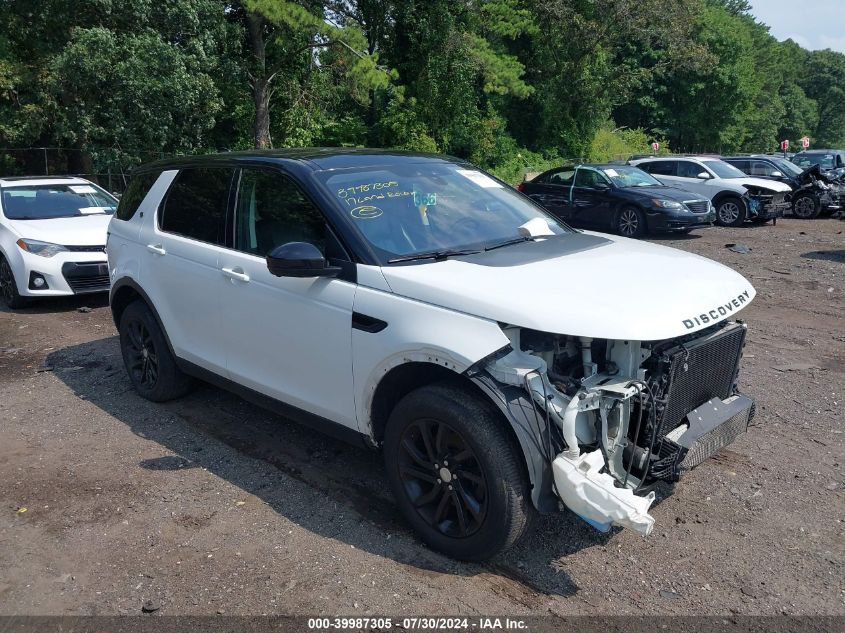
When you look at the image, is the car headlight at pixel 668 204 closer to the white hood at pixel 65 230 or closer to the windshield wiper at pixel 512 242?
the white hood at pixel 65 230

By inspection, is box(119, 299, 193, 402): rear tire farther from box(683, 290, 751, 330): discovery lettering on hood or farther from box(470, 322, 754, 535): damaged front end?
box(683, 290, 751, 330): discovery lettering on hood

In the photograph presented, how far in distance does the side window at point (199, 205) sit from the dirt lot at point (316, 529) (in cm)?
142

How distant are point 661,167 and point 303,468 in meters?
17.0

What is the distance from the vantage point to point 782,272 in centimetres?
1122

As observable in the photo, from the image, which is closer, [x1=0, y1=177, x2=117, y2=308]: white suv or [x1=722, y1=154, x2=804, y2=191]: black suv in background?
[x1=0, y1=177, x2=117, y2=308]: white suv

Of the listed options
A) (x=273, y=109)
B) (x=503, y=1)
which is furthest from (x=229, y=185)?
(x=503, y=1)

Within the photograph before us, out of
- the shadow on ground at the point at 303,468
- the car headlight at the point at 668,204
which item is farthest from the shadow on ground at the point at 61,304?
the car headlight at the point at 668,204

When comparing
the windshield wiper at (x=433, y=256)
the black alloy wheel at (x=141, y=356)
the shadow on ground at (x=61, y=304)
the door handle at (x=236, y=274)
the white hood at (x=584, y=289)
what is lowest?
the shadow on ground at (x=61, y=304)

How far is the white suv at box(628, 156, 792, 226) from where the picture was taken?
56.7 ft

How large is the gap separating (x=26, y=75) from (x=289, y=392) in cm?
1862

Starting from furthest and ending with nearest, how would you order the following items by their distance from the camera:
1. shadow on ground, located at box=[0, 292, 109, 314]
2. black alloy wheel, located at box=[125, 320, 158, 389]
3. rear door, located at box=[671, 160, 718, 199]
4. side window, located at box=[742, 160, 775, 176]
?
side window, located at box=[742, 160, 775, 176] < rear door, located at box=[671, 160, 718, 199] < shadow on ground, located at box=[0, 292, 109, 314] < black alloy wheel, located at box=[125, 320, 158, 389]

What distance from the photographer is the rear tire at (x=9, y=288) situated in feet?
29.7

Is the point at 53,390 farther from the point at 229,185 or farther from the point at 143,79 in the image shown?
the point at 143,79

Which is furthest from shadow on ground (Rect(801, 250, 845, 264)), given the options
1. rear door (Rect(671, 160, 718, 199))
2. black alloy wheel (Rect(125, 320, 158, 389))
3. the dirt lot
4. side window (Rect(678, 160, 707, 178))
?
black alloy wheel (Rect(125, 320, 158, 389))
